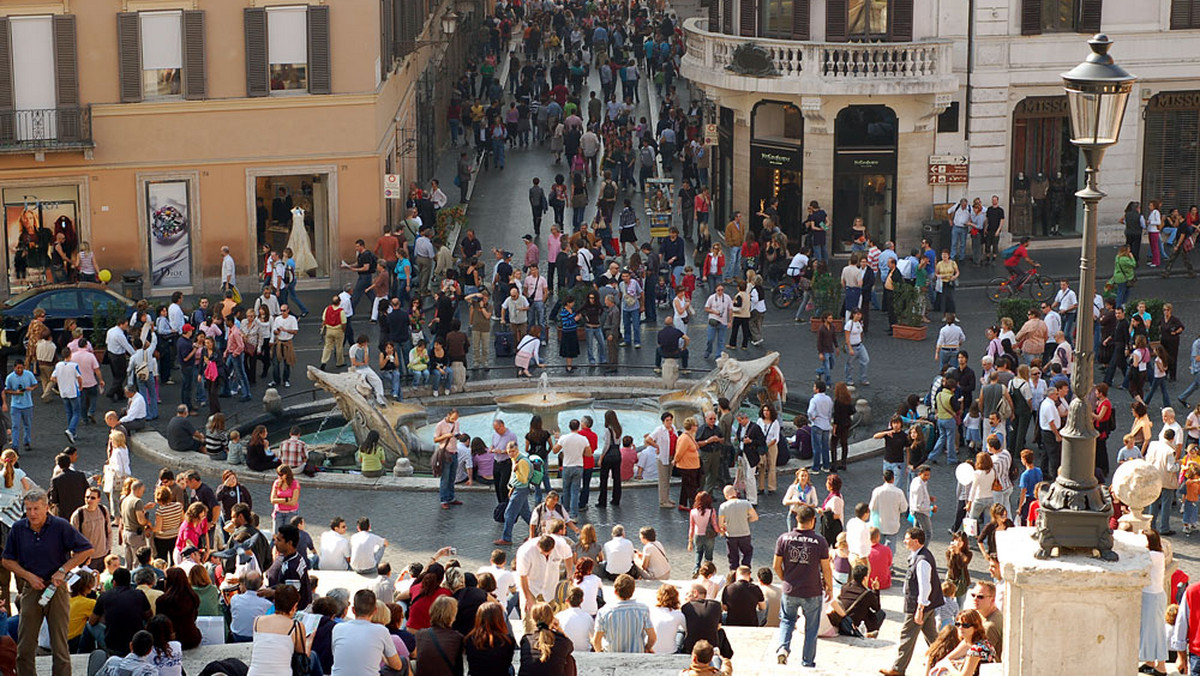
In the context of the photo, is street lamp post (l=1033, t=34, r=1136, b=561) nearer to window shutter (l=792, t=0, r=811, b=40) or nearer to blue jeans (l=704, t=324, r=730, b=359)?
blue jeans (l=704, t=324, r=730, b=359)

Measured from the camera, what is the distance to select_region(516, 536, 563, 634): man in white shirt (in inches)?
801

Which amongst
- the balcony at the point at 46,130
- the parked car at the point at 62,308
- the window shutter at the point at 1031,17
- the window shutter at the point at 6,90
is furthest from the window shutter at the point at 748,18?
the parked car at the point at 62,308

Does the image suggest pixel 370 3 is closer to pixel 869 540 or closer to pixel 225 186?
pixel 225 186

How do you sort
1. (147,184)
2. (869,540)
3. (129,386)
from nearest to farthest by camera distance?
(869,540) → (129,386) → (147,184)

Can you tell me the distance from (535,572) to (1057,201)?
1045 inches

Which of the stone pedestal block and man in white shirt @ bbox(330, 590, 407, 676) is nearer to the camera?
the stone pedestal block

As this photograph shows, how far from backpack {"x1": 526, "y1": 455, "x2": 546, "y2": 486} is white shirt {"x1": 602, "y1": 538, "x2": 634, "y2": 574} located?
3832mm

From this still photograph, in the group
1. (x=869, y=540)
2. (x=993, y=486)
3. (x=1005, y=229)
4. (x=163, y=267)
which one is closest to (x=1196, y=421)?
(x=993, y=486)

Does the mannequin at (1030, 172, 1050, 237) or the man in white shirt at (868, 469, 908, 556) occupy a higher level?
the mannequin at (1030, 172, 1050, 237)

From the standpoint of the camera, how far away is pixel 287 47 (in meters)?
39.7

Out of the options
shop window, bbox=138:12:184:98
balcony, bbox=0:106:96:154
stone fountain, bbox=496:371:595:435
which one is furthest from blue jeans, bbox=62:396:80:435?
shop window, bbox=138:12:184:98

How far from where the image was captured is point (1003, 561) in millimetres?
13531

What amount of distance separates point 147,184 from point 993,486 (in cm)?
2073

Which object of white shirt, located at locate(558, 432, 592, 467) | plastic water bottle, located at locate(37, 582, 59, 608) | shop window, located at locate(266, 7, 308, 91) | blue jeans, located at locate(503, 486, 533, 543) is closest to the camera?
plastic water bottle, located at locate(37, 582, 59, 608)
